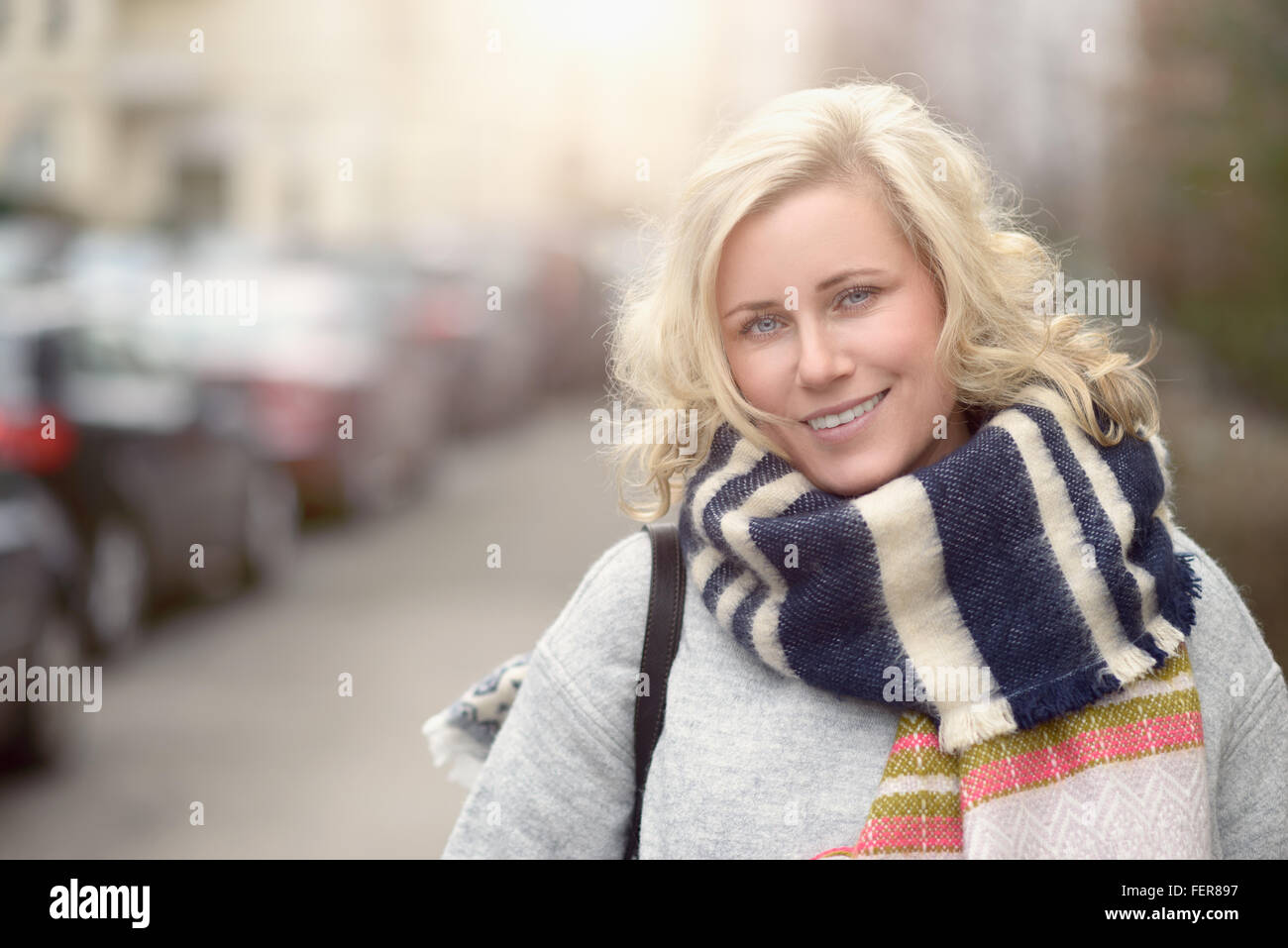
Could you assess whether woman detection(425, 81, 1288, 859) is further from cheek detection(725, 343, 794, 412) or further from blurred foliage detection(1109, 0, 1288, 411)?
blurred foliage detection(1109, 0, 1288, 411)

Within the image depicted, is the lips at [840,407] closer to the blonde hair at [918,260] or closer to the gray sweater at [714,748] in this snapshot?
the blonde hair at [918,260]

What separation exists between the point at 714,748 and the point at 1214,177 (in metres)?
8.17

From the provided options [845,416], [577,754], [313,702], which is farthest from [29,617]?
[845,416]

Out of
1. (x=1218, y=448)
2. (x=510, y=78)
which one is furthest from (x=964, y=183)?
(x=510, y=78)

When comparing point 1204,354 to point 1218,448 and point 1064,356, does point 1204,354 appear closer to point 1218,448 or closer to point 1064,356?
point 1218,448

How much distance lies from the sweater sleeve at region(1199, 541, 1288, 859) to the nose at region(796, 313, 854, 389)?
63cm

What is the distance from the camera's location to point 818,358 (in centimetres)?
188

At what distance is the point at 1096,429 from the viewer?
1922mm

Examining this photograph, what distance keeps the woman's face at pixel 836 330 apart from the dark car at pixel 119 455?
16.2 ft

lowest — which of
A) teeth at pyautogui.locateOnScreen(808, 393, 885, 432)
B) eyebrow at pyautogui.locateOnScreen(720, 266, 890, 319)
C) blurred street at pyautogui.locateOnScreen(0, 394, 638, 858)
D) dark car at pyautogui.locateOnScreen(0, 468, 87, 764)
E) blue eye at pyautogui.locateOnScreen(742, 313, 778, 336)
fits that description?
blurred street at pyautogui.locateOnScreen(0, 394, 638, 858)

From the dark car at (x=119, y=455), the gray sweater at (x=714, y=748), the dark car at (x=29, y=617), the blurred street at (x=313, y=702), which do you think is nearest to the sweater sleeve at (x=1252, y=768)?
the gray sweater at (x=714, y=748)

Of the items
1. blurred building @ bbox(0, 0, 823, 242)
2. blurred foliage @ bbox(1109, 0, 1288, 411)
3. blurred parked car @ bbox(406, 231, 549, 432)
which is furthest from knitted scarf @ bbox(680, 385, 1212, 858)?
blurred building @ bbox(0, 0, 823, 242)

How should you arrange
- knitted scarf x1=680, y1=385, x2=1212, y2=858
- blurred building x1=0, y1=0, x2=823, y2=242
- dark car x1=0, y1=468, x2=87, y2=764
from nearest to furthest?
knitted scarf x1=680, y1=385, x2=1212, y2=858 < dark car x1=0, y1=468, x2=87, y2=764 < blurred building x1=0, y1=0, x2=823, y2=242

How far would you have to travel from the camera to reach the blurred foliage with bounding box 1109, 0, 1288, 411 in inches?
318
